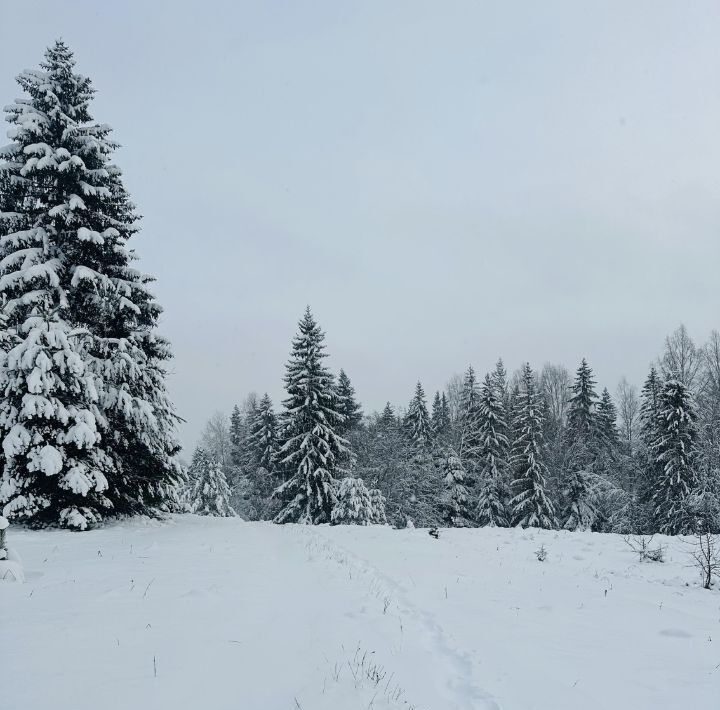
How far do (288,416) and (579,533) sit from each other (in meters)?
16.9

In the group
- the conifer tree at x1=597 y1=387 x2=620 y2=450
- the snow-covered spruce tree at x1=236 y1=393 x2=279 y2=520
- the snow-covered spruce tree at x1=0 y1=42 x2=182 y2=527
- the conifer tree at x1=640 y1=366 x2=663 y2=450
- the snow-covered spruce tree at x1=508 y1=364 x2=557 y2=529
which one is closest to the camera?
the snow-covered spruce tree at x1=0 y1=42 x2=182 y2=527

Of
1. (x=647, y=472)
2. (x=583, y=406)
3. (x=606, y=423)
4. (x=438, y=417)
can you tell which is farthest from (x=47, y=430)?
(x=438, y=417)

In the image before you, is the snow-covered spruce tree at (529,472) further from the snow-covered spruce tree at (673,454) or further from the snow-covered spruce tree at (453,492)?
the snow-covered spruce tree at (673,454)

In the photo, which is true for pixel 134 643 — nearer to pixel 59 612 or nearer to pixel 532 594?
pixel 59 612

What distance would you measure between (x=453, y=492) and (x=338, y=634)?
30.9m

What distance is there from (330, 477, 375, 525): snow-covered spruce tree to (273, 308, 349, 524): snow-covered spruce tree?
980mm

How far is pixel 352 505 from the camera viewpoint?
2467cm

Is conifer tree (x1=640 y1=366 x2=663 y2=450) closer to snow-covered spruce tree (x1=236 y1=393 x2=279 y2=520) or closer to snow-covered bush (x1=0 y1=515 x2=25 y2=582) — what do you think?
snow-covered spruce tree (x1=236 y1=393 x2=279 y2=520)

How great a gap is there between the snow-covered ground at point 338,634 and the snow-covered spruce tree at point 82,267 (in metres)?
4.31

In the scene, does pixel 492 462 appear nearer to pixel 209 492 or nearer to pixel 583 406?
pixel 583 406

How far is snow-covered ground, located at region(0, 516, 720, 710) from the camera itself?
3.70 m

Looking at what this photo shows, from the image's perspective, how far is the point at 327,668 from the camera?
4273 mm

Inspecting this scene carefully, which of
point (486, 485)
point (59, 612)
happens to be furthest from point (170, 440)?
point (486, 485)

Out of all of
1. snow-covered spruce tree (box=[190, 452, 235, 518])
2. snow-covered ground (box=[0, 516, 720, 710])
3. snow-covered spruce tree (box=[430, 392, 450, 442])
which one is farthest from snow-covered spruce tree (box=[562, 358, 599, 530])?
snow-covered ground (box=[0, 516, 720, 710])
